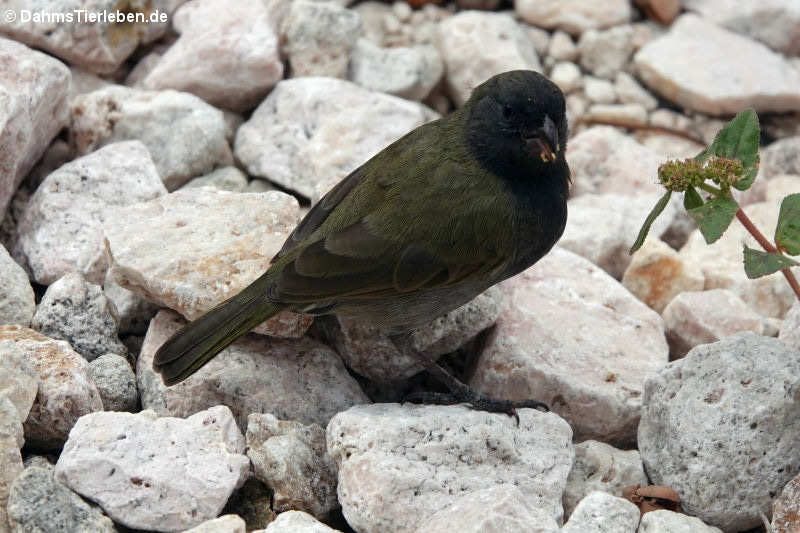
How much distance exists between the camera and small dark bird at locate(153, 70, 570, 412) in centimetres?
395

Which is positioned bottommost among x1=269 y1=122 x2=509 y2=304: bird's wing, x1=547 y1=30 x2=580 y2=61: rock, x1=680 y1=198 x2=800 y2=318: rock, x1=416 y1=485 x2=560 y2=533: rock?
x1=680 y1=198 x2=800 y2=318: rock

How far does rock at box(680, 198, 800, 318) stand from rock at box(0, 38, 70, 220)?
2.94m

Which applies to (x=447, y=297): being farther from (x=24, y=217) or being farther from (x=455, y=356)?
(x=24, y=217)

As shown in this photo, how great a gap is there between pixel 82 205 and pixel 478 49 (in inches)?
97.1

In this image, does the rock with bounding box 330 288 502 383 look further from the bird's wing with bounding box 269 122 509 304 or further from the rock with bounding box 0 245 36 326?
the rock with bounding box 0 245 36 326

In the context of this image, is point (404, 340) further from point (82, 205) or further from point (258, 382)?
point (82, 205)

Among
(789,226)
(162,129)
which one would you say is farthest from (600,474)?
(162,129)

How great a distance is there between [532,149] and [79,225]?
6.35ft

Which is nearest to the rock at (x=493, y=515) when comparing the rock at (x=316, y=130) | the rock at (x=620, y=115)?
the rock at (x=316, y=130)

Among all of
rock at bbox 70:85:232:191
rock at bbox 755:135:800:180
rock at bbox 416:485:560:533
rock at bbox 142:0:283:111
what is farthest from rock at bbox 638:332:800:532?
rock at bbox 142:0:283:111

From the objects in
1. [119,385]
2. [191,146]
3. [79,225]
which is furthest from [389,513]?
[191,146]

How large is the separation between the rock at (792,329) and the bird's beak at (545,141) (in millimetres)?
1173

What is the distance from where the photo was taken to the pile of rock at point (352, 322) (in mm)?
3422

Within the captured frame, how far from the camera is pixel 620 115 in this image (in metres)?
6.13
